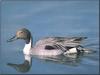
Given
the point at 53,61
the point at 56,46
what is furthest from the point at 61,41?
the point at 53,61

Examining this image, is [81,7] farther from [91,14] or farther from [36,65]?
[36,65]

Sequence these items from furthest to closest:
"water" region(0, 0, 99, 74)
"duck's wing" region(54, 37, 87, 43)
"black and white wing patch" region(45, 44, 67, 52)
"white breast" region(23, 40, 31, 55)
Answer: "white breast" region(23, 40, 31, 55)
"black and white wing patch" region(45, 44, 67, 52)
"duck's wing" region(54, 37, 87, 43)
"water" region(0, 0, 99, 74)

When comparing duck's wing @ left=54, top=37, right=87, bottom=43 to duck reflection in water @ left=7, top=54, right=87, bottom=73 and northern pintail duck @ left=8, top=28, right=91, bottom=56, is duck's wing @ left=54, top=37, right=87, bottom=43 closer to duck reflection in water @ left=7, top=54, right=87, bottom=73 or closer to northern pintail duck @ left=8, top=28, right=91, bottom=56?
northern pintail duck @ left=8, top=28, right=91, bottom=56

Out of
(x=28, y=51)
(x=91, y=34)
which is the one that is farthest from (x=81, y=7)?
(x=28, y=51)

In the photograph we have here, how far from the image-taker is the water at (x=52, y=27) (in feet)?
34.0

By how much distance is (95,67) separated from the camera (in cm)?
1030

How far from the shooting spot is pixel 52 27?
12.3 m

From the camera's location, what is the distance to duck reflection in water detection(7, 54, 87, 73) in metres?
10.5

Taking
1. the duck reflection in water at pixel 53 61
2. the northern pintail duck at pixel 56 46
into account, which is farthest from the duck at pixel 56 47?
the duck reflection in water at pixel 53 61

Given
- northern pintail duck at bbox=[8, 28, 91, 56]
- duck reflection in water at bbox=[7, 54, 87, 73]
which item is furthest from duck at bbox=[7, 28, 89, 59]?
duck reflection in water at bbox=[7, 54, 87, 73]

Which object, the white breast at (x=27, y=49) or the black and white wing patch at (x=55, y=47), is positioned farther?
the white breast at (x=27, y=49)

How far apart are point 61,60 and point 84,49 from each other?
62 cm

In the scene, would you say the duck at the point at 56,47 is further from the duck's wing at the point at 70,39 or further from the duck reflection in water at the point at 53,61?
the duck reflection in water at the point at 53,61

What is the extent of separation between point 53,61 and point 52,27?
167 centimetres
